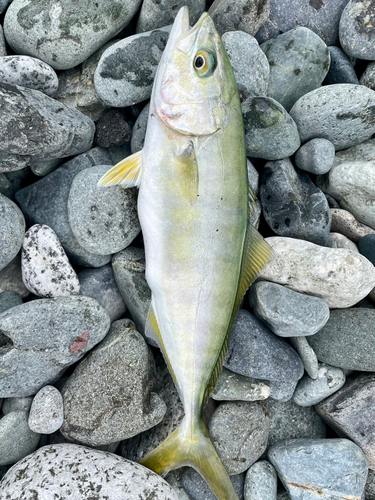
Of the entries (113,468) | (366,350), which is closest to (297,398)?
(366,350)

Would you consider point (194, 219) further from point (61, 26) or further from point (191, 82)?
point (61, 26)

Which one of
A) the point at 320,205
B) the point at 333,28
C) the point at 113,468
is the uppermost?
the point at 333,28

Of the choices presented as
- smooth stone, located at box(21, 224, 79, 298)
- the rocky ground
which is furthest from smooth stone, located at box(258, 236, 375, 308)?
smooth stone, located at box(21, 224, 79, 298)

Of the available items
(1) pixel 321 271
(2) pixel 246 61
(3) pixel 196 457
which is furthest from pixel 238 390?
(2) pixel 246 61

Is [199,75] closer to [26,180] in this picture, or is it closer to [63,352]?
[26,180]

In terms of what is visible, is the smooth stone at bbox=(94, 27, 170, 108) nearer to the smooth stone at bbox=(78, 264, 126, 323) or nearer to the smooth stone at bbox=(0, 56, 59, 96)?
the smooth stone at bbox=(0, 56, 59, 96)

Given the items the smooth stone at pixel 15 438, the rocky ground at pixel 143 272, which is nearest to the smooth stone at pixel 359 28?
the rocky ground at pixel 143 272
